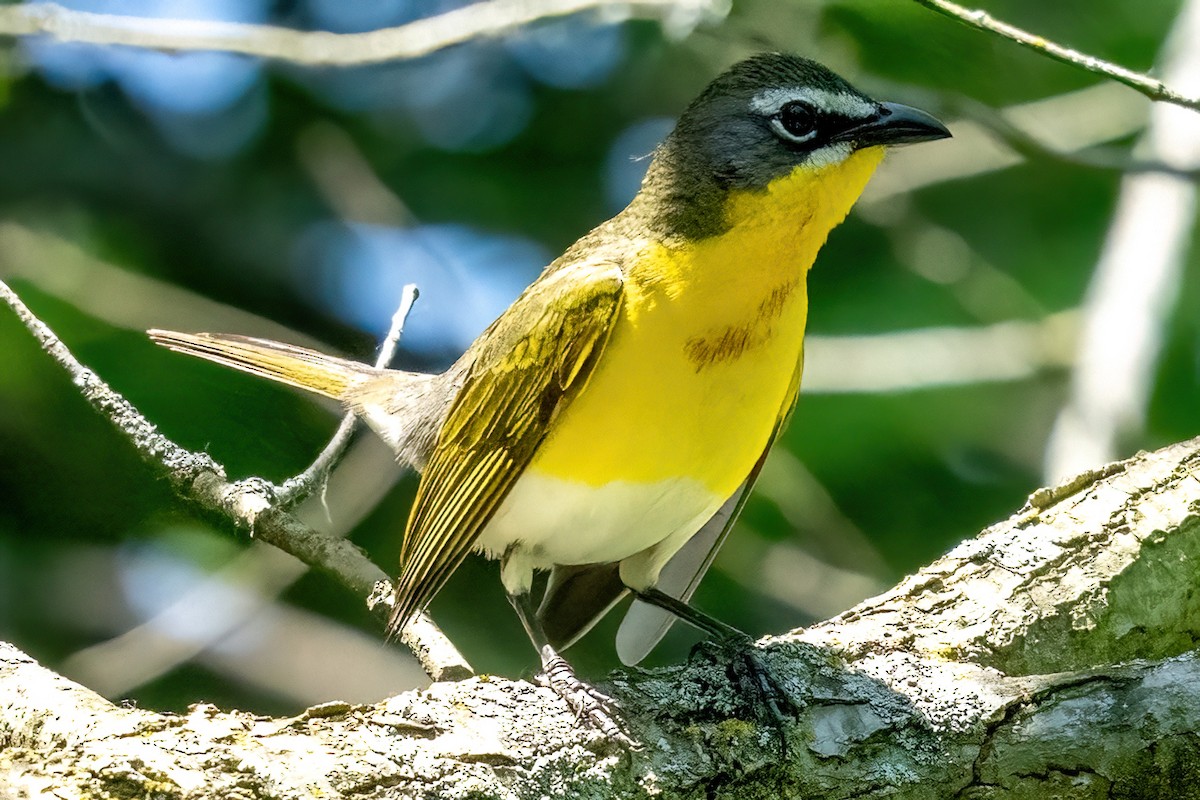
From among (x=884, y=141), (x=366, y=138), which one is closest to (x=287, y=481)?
(x=884, y=141)

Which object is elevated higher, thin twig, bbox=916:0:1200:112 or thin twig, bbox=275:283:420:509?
thin twig, bbox=916:0:1200:112

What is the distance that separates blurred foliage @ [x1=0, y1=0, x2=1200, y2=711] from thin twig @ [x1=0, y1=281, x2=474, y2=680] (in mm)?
552

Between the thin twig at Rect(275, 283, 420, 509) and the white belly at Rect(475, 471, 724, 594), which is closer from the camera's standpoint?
the white belly at Rect(475, 471, 724, 594)

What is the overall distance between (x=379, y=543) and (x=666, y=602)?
1830mm

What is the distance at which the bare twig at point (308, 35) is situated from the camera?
5340 mm

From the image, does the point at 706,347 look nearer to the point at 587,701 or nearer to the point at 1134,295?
the point at 587,701

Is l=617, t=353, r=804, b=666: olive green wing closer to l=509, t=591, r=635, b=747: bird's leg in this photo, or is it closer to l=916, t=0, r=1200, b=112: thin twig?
l=509, t=591, r=635, b=747: bird's leg

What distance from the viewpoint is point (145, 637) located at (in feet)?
17.4

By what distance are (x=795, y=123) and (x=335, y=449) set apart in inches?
76.6

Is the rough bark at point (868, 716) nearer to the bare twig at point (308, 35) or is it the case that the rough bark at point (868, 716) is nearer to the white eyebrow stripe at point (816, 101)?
the white eyebrow stripe at point (816, 101)

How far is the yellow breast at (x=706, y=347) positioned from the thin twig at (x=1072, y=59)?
56cm

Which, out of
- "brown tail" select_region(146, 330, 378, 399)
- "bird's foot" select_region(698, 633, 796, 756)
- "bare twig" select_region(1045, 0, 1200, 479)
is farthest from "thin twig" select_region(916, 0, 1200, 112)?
"brown tail" select_region(146, 330, 378, 399)

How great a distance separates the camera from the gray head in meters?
4.10

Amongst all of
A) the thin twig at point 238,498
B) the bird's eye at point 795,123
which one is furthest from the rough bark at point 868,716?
the bird's eye at point 795,123
